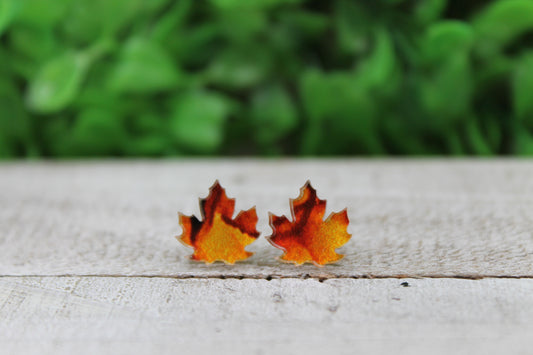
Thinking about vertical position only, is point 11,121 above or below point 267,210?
above

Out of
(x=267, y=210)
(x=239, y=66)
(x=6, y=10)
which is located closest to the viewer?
(x=267, y=210)

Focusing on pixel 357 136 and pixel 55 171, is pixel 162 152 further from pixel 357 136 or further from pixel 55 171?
pixel 357 136

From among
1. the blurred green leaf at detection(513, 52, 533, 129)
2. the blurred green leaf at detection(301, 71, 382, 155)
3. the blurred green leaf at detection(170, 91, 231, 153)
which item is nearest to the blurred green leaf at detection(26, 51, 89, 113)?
the blurred green leaf at detection(170, 91, 231, 153)

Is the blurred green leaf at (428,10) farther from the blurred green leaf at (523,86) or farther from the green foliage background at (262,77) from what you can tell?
the blurred green leaf at (523,86)

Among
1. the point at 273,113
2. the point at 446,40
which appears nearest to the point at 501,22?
the point at 446,40

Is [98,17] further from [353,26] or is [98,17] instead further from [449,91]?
[449,91]

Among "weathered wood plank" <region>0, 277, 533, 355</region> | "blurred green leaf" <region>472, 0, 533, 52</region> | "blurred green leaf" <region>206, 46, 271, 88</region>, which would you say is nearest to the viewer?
"weathered wood plank" <region>0, 277, 533, 355</region>

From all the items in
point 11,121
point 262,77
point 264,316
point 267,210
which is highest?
point 262,77

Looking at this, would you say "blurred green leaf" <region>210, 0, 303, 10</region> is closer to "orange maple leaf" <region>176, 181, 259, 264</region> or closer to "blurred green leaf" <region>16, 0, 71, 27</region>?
"blurred green leaf" <region>16, 0, 71, 27</region>
